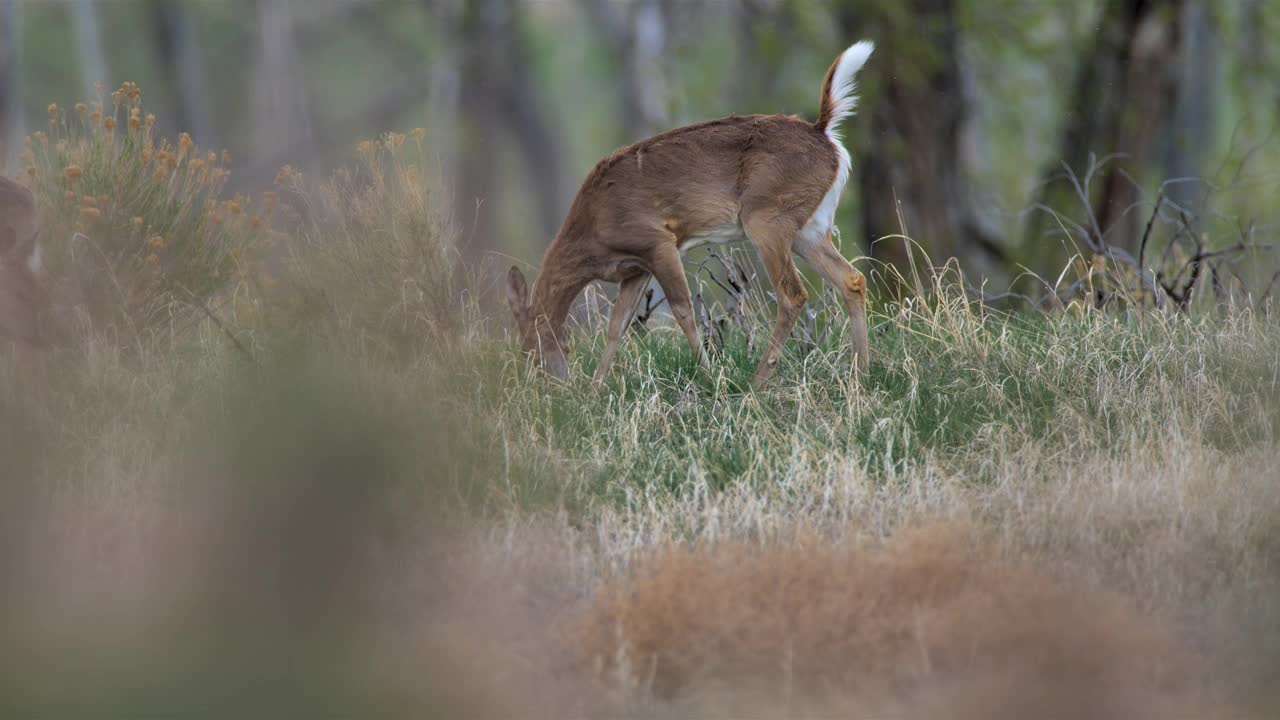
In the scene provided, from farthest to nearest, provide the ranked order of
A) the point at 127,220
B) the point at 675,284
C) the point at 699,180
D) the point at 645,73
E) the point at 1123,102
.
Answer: the point at 645,73
the point at 1123,102
the point at 127,220
the point at 699,180
the point at 675,284

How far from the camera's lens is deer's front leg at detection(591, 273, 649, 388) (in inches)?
277

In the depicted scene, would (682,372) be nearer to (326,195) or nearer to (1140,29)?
(326,195)

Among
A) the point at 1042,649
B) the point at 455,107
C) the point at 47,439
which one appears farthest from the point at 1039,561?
the point at 455,107

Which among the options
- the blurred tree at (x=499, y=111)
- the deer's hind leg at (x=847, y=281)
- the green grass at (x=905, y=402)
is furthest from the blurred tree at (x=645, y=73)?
the blurred tree at (x=499, y=111)

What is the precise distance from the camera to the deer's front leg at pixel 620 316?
704 cm

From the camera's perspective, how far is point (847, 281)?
7105 millimetres

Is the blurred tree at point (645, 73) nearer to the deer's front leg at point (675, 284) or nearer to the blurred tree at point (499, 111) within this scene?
the deer's front leg at point (675, 284)

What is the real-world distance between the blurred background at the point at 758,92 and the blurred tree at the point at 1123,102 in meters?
0.02

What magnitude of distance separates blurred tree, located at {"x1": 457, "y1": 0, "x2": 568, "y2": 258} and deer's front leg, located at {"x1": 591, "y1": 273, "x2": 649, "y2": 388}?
42.8 ft

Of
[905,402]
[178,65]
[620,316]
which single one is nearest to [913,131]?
[620,316]

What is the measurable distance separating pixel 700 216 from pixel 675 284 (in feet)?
1.20

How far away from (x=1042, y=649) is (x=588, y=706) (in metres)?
1.30

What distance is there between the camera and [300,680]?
4.19 m

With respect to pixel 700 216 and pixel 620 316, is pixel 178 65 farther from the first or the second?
pixel 700 216
